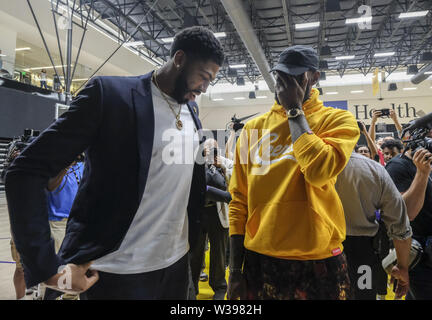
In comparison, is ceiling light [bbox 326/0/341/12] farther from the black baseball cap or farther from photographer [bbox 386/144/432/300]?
the black baseball cap

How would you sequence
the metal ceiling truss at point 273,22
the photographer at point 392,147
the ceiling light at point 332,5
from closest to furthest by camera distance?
the photographer at point 392,147, the ceiling light at point 332,5, the metal ceiling truss at point 273,22

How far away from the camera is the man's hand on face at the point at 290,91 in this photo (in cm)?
124

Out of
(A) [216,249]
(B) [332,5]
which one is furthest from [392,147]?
(B) [332,5]

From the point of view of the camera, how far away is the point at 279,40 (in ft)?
45.4

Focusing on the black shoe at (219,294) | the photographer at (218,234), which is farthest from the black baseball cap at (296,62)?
the black shoe at (219,294)

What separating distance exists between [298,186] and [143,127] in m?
0.69

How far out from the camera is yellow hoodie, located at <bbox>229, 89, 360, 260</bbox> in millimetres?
1135

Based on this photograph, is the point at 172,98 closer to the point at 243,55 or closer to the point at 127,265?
the point at 127,265

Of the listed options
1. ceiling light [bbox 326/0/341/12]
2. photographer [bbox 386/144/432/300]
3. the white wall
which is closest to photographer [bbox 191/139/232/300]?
photographer [bbox 386/144/432/300]

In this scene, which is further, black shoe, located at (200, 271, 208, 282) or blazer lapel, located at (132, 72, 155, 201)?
black shoe, located at (200, 271, 208, 282)

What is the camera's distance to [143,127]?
1.02m

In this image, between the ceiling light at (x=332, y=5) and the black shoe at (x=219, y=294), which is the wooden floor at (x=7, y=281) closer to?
the black shoe at (x=219, y=294)
